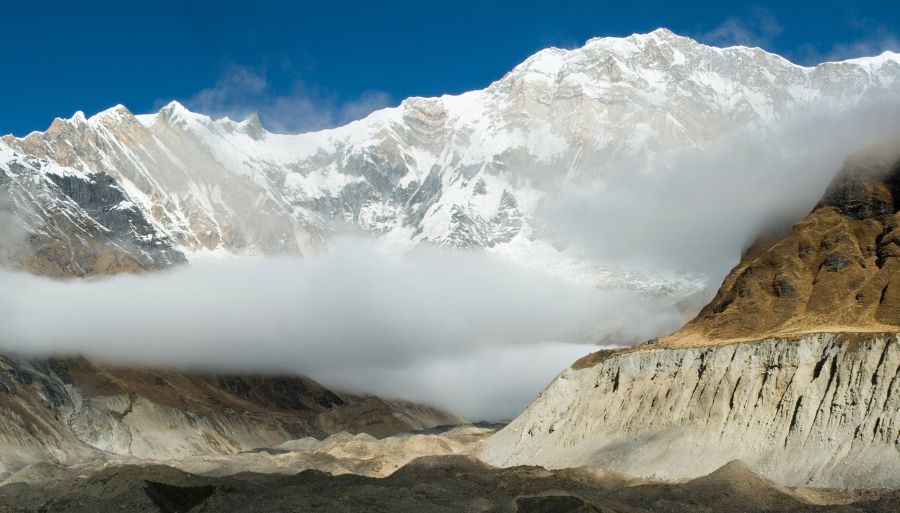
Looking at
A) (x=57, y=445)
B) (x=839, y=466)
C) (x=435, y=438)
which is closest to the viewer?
(x=839, y=466)

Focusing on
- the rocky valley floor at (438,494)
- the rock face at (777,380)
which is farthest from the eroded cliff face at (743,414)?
the rocky valley floor at (438,494)

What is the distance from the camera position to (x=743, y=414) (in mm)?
92625

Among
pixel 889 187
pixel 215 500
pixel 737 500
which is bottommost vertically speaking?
pixel 737 500

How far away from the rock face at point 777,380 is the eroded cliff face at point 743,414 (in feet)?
0.47

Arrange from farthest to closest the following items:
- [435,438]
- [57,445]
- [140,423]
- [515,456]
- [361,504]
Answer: [140,423] < [57,445] < [435,438] < [515,456] < [361,504]

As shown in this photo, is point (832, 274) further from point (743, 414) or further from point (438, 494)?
point (438, 494)

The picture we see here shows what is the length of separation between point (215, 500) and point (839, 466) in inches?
1882

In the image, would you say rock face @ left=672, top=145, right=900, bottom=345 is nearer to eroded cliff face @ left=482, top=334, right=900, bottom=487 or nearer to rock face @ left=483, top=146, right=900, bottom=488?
rock face @ left=483, top=146, right=900, bottom=488

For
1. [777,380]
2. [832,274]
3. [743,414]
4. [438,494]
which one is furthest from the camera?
[832,274]

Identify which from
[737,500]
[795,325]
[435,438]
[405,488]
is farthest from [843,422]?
[435,438]

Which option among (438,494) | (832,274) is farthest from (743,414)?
(438,494)

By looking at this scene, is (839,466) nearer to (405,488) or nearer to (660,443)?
(660,443)

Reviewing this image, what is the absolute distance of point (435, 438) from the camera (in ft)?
484

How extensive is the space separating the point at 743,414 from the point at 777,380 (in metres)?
4.48
